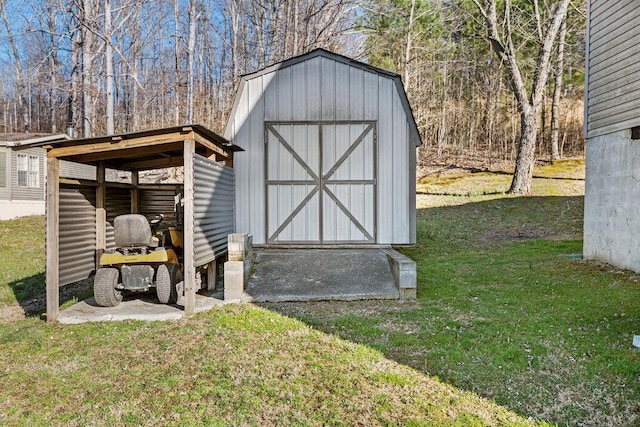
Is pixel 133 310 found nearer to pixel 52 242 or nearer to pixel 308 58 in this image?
pixel 52 242

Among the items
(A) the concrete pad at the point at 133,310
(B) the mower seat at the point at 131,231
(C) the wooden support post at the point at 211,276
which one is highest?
(B) the mower seat at the point at 131,231

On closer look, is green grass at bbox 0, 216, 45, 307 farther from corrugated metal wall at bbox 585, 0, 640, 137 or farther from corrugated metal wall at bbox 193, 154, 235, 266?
corrugated metal wall at bbox 585, 0, 640, 137

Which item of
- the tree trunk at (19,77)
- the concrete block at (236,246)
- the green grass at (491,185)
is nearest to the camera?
the concrete block at (236,246)

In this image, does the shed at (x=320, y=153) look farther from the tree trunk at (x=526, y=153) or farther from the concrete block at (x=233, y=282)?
the tree trunk at (x=526, y=153)

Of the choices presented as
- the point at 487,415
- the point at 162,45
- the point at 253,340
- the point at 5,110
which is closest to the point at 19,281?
the point at 253,340

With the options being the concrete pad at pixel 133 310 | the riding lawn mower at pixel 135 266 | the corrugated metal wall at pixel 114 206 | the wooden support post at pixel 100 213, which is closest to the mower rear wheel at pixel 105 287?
the riding lawn mower at pixel 135 266

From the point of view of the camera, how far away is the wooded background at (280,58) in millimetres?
17141

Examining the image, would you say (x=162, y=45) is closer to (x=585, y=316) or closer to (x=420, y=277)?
(x=420, y=277)

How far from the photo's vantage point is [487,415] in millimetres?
3121

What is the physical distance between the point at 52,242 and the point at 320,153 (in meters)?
4.82

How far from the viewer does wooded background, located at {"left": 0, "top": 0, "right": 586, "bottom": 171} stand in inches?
675

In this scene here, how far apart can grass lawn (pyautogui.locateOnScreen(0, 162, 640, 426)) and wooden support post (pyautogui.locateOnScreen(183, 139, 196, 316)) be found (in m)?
0.26

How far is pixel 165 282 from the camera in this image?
6051mm

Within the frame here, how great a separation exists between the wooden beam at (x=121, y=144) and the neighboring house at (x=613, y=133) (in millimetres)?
7100
